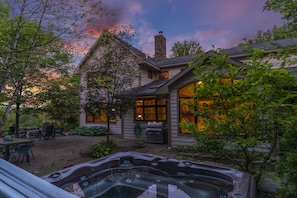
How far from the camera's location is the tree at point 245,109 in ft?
10.8

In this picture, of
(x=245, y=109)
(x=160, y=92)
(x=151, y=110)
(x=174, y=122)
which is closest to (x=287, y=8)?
(x=245, y=109)

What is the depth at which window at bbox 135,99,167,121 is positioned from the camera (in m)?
11.7

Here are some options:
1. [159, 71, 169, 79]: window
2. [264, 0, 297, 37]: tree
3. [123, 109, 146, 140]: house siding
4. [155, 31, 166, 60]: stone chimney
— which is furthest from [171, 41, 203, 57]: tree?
[264, 0, 297, 37]: tree

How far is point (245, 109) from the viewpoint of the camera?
360 cm

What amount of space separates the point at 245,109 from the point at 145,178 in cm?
346

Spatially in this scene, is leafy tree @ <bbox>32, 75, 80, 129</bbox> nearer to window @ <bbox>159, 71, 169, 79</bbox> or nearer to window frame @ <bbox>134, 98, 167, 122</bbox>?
window frame @ <bbox>134, 98, 167, 122</bbox>

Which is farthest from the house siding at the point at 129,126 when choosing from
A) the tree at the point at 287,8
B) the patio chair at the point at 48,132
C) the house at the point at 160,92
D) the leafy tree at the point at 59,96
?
the tree at the point at 287,8

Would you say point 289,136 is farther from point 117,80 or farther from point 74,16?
point 117,80

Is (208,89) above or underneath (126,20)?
underneath

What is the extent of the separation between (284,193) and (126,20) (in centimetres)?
822

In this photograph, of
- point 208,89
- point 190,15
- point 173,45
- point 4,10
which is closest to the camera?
point 208,89

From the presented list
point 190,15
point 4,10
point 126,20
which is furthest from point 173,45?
point 4,10

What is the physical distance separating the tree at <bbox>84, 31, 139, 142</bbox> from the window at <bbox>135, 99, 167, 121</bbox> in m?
3.14

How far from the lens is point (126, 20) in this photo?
8773 millimetres
